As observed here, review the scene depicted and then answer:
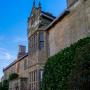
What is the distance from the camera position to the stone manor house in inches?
818

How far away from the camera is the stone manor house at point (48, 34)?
2078 cm

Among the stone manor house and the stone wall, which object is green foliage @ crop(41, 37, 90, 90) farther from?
the stone manor house

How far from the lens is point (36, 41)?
31297 millimetres

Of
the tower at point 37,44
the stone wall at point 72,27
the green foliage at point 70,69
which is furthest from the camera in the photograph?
the tower at point 37,44

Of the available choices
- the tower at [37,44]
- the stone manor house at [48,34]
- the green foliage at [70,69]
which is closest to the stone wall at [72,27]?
the stone manor house at [48,34]

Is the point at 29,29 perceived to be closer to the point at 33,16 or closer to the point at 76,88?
the point at 33,16

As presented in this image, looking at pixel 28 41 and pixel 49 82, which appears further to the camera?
pixel 28 41

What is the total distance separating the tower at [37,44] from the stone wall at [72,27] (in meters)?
3.34

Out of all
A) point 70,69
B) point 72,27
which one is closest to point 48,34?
point 72,27

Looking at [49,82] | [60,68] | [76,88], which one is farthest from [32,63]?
[76,88]

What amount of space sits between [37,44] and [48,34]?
353 centimetres

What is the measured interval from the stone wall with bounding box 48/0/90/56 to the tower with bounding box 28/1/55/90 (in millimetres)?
3344

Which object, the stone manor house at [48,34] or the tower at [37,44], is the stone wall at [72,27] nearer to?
the stone manor house at [48,34]

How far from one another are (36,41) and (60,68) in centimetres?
1044
